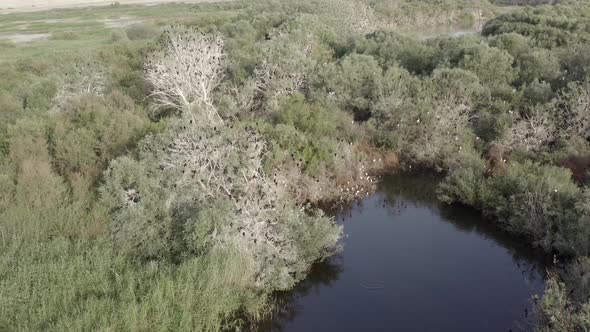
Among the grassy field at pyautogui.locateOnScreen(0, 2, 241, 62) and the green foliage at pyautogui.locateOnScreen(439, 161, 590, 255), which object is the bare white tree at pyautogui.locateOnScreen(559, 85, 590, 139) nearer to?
the green foliage at pyautogui.locateOnScreen(439, 161, 590, 255)

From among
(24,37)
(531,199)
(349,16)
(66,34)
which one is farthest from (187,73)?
(24,37)

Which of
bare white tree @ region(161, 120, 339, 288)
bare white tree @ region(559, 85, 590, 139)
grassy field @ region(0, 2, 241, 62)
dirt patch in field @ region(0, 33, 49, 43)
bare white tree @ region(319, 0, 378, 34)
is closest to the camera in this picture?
bare white tree @ region(161, 120, 339, 288)

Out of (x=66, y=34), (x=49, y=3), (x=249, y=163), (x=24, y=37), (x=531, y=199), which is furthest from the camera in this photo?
(x=49, y=3)

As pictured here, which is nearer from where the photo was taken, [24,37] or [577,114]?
[577,114]

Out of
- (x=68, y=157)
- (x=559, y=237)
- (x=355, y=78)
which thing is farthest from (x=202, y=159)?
(x=355, y=78)

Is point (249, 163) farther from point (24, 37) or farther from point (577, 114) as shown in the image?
point (24, 37)

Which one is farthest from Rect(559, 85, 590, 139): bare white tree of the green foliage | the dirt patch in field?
the dirt patch in field

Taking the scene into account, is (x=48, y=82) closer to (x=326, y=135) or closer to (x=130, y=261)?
(x=326, y=135)

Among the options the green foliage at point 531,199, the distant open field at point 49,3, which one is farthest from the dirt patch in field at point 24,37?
the distant open field at point 49,3

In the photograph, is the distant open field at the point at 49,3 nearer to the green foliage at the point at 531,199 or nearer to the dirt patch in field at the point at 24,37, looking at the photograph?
the dirt patch in field at the point at 24,37
